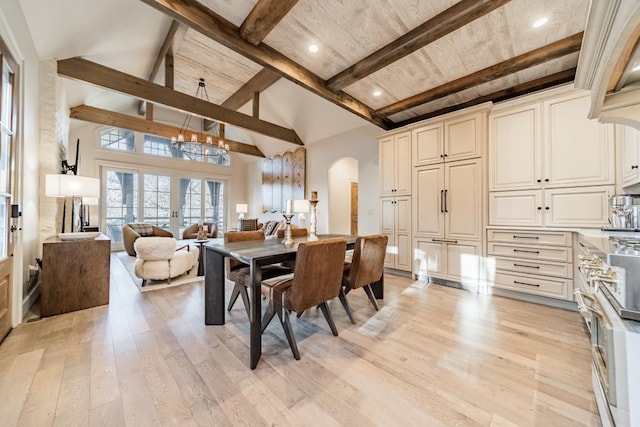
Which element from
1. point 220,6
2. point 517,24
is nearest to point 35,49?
point 220,6

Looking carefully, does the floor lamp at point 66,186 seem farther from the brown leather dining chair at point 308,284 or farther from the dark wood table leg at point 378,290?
the dark wood table leg at point 378,290

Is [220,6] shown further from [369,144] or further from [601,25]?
[369,144]

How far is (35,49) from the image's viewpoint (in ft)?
8.72

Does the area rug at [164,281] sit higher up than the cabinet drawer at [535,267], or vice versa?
the cabinet drawer at [535,267]

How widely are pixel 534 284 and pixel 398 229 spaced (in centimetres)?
173

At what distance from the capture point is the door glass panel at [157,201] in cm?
714

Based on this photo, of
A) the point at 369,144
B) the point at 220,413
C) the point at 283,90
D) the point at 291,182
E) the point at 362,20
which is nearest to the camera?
the point at 220,413

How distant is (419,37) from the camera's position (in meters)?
2.32

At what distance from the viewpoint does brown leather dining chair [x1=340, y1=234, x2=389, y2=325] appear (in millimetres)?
2289

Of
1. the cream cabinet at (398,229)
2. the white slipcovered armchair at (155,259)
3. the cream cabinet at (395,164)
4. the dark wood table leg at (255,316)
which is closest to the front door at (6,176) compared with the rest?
the white slipcovered armchair at (155,259)

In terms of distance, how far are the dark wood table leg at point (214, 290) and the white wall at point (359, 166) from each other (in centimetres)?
345

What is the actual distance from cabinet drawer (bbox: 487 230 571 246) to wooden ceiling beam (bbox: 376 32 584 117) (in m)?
1.80

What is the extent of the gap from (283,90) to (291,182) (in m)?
2.41

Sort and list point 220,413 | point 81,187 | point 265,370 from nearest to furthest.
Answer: point 220,413 < point 265,370 < point 81,187
